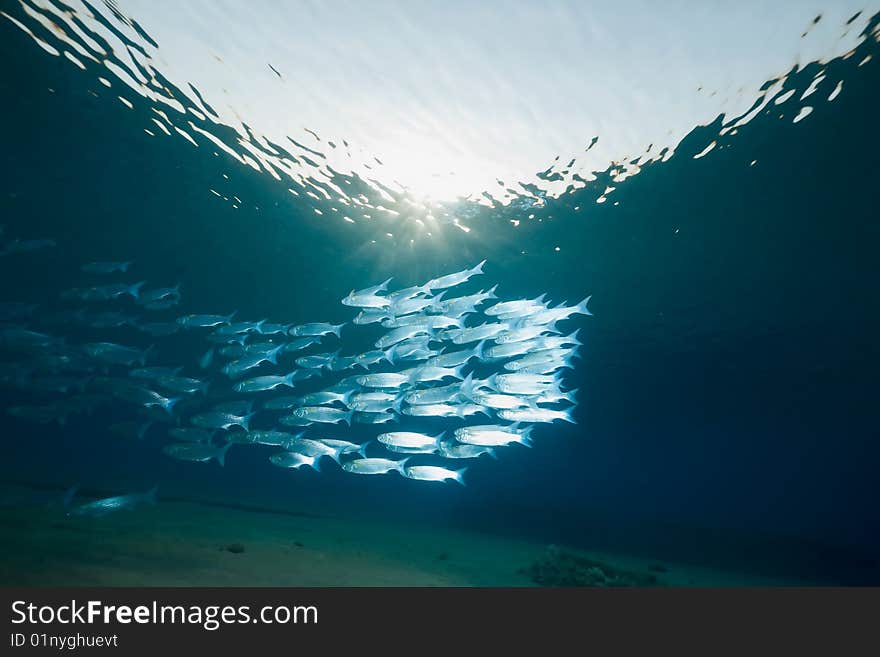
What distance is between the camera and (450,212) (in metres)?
13.8

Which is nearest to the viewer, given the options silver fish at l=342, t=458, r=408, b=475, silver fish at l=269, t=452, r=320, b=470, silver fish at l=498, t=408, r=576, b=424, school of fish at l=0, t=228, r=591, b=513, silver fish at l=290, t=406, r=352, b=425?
silver fish at l=342, t=458, r=408, b=475

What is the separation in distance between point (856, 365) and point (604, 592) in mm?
24559

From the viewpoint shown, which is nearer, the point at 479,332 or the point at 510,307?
the point at 510,307

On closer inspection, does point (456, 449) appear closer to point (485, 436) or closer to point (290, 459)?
point (485, 436)

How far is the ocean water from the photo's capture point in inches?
331

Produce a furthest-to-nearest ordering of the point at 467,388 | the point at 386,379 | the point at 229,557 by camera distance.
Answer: the point at 386,379
the point at 467,388
the point at 229,557

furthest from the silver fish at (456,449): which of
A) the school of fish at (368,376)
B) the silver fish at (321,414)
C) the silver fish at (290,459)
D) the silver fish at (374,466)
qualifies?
the silver fish at (290,459)

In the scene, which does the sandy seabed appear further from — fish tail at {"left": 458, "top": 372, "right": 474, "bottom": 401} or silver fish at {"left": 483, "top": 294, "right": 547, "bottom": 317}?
silver fish at {"left": 483, "top": 294, "right": 547, "bottom": 317}

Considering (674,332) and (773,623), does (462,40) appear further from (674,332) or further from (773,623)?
(674,332)

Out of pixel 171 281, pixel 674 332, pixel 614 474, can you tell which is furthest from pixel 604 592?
pixel 614 474

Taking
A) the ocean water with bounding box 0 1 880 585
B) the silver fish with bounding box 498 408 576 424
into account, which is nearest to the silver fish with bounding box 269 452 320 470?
the ocean water with bounding box 0 1 880 585

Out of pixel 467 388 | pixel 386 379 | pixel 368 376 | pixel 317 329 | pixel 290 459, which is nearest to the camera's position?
pixel 467 388

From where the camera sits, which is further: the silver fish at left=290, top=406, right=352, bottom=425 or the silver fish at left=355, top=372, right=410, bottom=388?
the silver fish at left=290, top=406, right=352, bottom=425

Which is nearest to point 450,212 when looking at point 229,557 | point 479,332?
point 479,332
